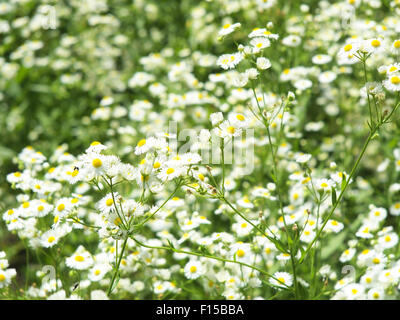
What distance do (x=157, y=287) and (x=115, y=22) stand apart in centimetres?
328

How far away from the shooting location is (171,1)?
488 centimetres

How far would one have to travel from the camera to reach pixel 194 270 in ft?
7.90

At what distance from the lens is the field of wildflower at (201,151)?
2047mm

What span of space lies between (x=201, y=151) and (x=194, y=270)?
0.69m

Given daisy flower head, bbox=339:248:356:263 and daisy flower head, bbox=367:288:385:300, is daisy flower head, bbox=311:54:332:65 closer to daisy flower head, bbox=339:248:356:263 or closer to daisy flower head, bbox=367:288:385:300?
daisy flower head, bbox=339:248:356:263

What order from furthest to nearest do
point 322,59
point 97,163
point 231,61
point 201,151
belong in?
point 322,59 < point 201,151 < point 231,61 < point 97,163

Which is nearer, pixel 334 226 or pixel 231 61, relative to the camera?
pixel 231 61

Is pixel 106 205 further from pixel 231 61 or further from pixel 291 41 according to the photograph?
pixel 291 41

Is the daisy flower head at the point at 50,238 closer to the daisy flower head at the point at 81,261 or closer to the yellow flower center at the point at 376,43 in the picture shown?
the daisy flower head at the point at 81,261

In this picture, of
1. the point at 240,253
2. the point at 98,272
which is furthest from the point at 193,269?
the point at 98,272

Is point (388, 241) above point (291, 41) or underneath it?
underneath
